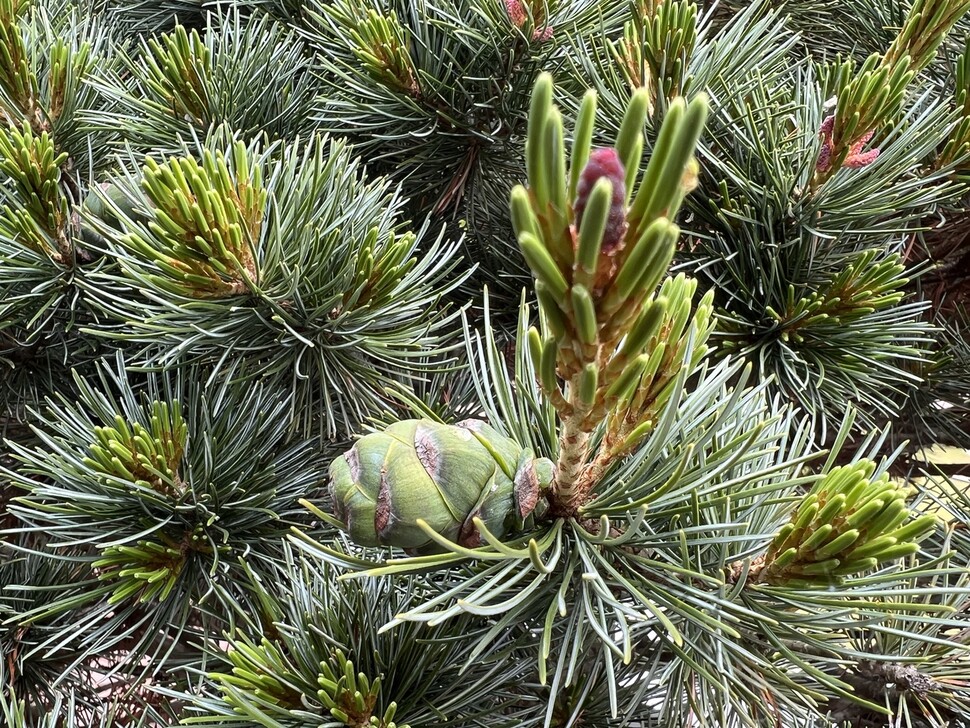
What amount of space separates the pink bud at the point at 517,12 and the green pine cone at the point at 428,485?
0.31m

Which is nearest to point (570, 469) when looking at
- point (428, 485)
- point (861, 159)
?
point (428, 485)

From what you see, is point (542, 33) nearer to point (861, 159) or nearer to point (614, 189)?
point (861, 159)

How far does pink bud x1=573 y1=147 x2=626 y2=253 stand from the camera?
0.17 meters


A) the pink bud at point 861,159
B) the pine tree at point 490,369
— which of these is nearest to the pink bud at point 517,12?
the pine tree at point 490,369

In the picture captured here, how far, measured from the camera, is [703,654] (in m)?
0.28

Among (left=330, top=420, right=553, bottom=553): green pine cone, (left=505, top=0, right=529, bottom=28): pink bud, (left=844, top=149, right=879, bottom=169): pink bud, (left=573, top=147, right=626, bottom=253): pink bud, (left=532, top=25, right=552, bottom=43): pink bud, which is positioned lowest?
(left=330, top=420, right=553, bottom=553): green pine cone

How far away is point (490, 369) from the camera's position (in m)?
0.31

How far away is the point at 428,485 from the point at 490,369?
0.25 ft

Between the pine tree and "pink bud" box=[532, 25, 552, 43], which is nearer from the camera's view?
the pine tree

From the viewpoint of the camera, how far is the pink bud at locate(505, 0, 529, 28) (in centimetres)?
44

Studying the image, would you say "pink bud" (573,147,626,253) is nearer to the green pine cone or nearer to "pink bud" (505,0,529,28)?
the green pine cone

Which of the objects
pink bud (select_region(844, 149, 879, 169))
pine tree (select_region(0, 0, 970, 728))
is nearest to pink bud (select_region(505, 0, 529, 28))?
pine tree (select_region(0, 0, 970, 728))

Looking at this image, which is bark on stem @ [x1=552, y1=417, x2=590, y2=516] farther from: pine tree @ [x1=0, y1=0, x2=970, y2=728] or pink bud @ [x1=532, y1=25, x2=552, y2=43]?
pink bud @ [x1=532, y1=25, x2=552, y2=43]

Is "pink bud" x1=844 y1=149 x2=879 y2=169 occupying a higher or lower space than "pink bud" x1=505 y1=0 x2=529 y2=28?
lower
